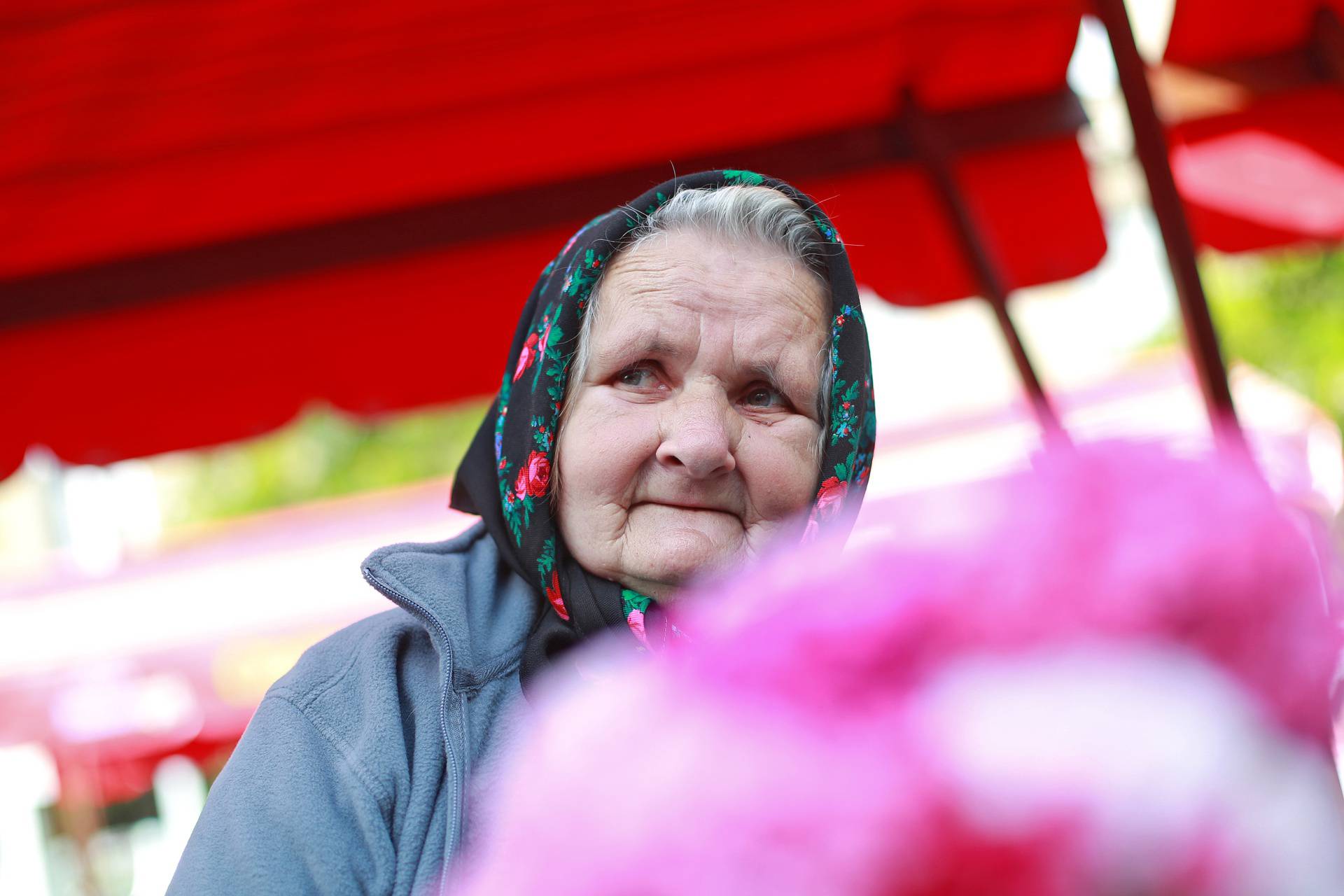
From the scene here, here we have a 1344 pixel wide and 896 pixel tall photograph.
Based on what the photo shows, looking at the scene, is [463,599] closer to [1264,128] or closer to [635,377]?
[635,377]

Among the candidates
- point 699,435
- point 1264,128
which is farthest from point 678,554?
point 1264,128

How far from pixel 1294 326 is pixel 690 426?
64.9 feet

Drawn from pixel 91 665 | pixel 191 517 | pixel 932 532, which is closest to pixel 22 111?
pixel 932 532

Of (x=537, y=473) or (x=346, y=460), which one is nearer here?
(x=537, y=473)

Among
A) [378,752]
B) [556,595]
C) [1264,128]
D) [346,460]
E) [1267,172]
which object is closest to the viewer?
[378,752]

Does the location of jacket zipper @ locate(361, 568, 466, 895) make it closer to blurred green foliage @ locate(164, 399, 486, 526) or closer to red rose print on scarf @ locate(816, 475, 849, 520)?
red rose print on scarf @ locate(816, 475, 849, 520)

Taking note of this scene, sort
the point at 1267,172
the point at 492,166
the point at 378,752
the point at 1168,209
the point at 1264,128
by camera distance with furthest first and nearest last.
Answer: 1. the point at 1267,172
2. the point at 1264,128
3. the point at 492,166
4. the point at 1168,209
5. the point at 378,752

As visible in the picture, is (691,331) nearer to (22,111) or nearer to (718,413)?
(718,413)

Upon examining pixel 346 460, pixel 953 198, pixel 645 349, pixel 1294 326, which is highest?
pixel 645 349

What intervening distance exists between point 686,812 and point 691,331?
1311 mm

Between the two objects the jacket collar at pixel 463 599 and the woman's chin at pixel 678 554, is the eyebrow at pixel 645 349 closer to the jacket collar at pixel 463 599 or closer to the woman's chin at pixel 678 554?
the woman's chin at pixel 678 554

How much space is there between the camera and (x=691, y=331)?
1668mm

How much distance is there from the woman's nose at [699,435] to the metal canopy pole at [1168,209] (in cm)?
251

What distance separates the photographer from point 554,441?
5.82 feet
